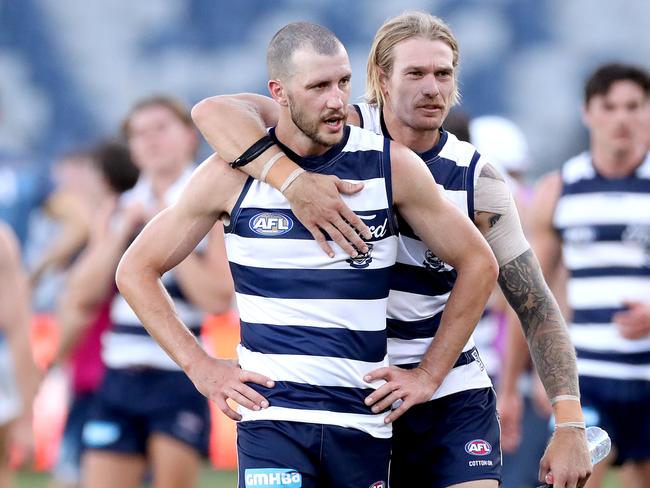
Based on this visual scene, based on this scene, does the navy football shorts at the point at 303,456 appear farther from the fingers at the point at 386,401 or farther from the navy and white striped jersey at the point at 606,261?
the navy and white striped jersey at the point at 606,261

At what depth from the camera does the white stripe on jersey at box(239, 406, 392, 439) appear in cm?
411

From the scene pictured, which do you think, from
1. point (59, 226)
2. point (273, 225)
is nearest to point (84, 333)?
point (273, 225)

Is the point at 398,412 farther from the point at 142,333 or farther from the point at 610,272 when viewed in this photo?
the point at 142,333

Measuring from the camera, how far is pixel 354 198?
13.7 ft

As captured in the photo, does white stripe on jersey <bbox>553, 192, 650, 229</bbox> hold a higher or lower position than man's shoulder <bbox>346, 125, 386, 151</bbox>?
lower

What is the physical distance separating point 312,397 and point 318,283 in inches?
14.3

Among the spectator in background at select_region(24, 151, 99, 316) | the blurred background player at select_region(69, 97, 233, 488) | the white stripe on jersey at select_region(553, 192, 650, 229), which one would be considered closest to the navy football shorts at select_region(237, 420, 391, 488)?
the blurred background player at select_region(69, 97, 233, 488)

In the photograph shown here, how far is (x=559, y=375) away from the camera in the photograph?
4625 millimetres

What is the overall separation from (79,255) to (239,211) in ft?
21.2

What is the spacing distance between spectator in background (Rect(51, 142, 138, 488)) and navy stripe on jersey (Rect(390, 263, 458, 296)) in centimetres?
371

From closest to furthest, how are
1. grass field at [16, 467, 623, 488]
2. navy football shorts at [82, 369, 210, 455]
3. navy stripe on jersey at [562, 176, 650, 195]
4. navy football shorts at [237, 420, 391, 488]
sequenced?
navy football shorts at [237, 420, 391, 488] < navy stripe on jersey at [562, 176, 650, 195] < navy football shorts at [82, 369, 210, 455] < grass field at [16, 467, 623, 488]

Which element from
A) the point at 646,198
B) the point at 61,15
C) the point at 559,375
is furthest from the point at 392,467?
the point at 61,15

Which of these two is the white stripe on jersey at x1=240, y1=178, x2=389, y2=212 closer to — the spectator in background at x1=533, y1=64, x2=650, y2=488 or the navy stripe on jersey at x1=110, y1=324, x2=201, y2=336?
the spectator in background at x1=533, y1=64, x2=650, y2=488

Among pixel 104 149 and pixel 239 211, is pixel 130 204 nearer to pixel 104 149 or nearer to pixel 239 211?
pixel 104 149
